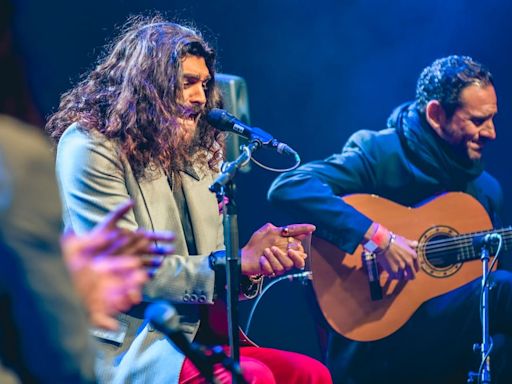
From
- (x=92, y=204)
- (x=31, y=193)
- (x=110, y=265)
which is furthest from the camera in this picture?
(x=92, y=204)

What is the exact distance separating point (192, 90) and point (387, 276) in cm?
193

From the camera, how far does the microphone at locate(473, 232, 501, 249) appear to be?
167 inches

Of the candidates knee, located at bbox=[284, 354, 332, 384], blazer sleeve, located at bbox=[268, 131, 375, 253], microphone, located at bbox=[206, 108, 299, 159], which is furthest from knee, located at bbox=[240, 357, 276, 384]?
blazer sleeve, located at bbox=[268, 131, 375, 253]

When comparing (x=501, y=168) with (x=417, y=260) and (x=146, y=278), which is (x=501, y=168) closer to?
(x=417, y=260)

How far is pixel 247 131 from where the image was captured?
274cm

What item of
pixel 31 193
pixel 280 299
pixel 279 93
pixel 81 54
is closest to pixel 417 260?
pixel 280 299

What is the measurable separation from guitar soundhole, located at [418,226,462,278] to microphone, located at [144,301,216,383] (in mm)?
2925

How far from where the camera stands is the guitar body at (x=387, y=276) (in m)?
4.46

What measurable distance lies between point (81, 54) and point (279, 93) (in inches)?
56.4

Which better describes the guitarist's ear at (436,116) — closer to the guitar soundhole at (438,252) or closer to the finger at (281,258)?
the guitar soundhole at (438,252)

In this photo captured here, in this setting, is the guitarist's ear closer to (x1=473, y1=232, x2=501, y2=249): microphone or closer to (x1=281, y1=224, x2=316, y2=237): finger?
(x1=473, y1=232, x2=501, y2=249): microphone

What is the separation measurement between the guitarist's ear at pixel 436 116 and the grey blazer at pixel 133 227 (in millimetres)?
2481

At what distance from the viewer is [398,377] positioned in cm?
470

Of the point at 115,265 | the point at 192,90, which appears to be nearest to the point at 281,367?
the point at 192,90
